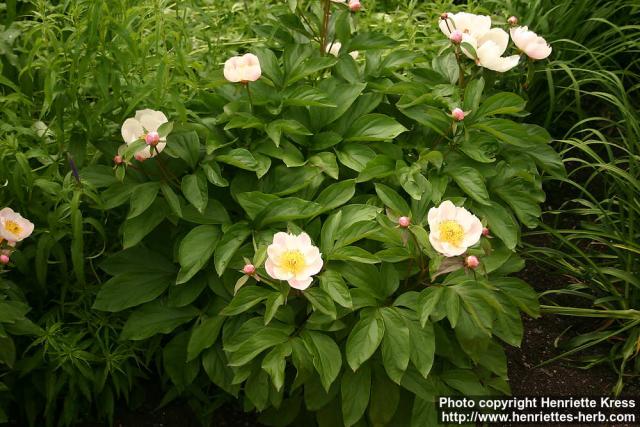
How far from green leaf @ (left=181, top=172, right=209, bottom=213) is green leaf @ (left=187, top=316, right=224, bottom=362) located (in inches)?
12.5

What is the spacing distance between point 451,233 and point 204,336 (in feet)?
2.42

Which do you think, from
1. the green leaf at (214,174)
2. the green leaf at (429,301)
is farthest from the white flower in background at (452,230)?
the green leaf at (214,174)

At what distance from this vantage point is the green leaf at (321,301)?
6.97 feet

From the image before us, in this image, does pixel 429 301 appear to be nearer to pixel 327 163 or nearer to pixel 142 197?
pixel 327 163

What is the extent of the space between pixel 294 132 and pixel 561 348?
1203 millimetres

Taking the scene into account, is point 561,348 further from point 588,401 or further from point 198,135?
point 198,135

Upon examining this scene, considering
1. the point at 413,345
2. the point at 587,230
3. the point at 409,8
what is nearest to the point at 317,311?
the point at 413,345

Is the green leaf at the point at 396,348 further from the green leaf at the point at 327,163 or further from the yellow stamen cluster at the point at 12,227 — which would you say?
the yellow stamen cluster at the point at 12,227

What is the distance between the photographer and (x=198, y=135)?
2.46 m

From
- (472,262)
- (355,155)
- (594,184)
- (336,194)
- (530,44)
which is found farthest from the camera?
(594,184)

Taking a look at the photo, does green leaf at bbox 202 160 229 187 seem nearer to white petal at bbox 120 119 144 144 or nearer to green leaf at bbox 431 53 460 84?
white petal at bbox 120 119 144 144

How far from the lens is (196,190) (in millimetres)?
2291

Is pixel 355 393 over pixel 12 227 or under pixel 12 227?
under

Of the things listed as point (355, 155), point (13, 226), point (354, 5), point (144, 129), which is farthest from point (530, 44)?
point (13, 226)
